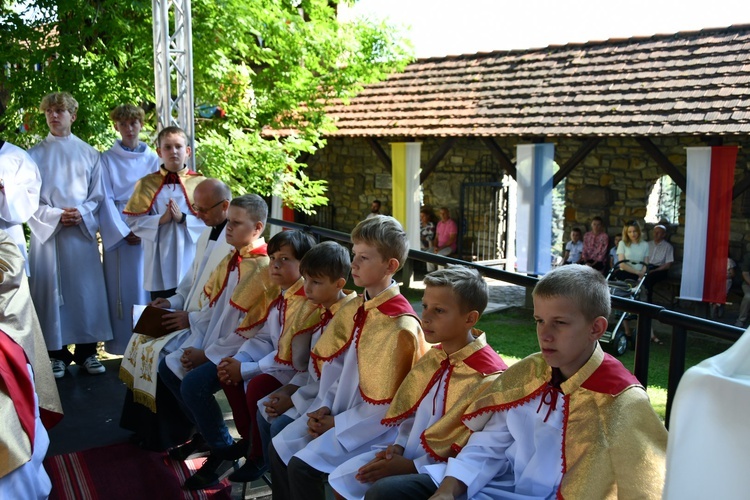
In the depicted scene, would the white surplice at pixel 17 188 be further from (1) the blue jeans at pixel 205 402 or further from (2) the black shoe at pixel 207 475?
(2) the black shoe at pixel 207 475

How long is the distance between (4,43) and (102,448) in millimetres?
4989

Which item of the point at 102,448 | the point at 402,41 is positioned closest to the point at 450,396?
the point at 102,448

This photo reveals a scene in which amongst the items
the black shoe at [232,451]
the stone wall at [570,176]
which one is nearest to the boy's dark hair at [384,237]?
the black shoe at [232,451]

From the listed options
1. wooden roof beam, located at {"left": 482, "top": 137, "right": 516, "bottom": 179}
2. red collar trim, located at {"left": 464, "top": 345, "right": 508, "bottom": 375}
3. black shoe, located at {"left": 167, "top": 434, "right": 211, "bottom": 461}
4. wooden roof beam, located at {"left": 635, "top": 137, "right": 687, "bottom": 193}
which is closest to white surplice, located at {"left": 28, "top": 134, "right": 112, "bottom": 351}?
black shoe, located at {"left": 167, "top": 434, "right": 211, "bottom": 461}

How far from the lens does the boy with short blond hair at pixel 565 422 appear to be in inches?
75.7

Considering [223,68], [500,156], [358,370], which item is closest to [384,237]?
[358,370]

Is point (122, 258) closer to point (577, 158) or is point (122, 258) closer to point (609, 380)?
point (609, 380)

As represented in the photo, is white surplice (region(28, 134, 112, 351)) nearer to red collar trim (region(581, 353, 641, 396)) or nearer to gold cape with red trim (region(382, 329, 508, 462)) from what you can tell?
gold cape with red trim (region(382, 329, 508, 462))

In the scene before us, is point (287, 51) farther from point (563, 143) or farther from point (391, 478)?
point (391, 478)

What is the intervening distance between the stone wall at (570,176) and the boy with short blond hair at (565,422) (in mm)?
9645

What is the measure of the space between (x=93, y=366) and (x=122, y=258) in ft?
2.48

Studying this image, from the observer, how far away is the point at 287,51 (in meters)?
9.08

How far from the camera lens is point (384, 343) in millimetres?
2721

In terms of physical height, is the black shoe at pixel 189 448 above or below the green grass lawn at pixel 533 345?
above
